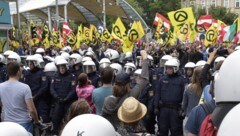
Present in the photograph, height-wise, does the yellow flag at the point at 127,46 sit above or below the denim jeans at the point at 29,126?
above

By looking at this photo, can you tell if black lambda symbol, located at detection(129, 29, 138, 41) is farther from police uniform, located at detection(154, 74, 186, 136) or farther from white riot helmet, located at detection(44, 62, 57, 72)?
police uniform, located at detection(154, 74, 186, 136)

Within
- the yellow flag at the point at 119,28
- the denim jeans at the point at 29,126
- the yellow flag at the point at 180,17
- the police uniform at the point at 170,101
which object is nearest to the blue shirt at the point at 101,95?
the denim jeans at the point at 29,126

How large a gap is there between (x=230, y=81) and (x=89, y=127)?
2.70 ft

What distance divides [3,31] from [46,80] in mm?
10283

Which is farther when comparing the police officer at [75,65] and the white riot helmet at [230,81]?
the police officer at [75,65]

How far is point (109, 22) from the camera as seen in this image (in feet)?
229

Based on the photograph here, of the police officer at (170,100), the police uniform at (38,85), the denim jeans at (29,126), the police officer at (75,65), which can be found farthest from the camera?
the police officer at (75,65)

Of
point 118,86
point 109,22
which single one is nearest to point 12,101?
point 118,86

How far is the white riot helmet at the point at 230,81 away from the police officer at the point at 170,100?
6068 mm

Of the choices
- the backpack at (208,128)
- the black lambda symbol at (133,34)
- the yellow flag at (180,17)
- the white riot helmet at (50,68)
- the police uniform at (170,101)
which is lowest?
the police uniform at (170,101)

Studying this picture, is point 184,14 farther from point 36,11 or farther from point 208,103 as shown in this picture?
point 36,11

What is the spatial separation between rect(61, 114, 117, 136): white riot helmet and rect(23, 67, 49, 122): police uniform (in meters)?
7.16

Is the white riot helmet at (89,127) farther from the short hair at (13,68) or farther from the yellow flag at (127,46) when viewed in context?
the yellow flag at (127,46)

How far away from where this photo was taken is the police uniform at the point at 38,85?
32.4 ft
